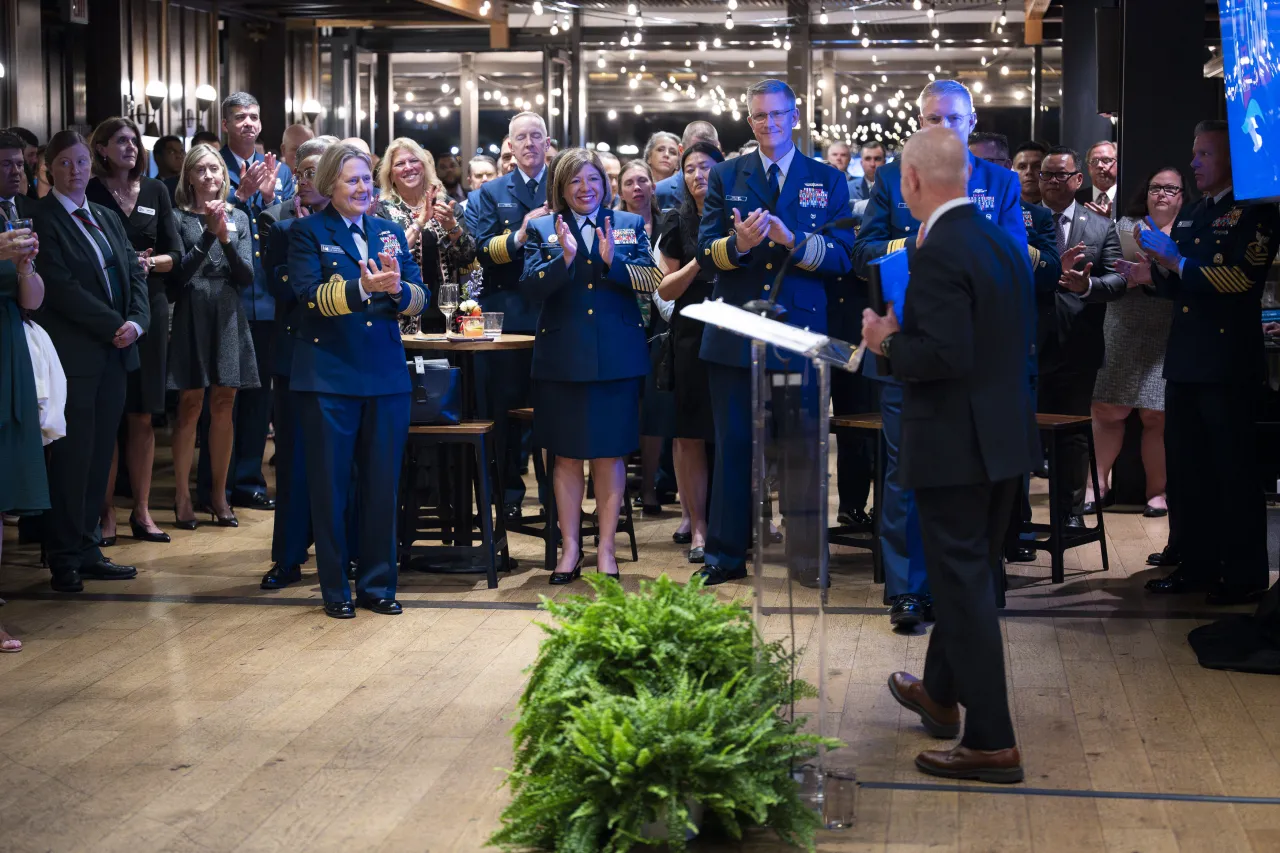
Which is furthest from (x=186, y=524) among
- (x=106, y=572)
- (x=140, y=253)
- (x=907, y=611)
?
(x=907, y=611)

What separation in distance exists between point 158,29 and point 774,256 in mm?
8479

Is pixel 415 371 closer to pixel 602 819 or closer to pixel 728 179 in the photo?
pixel 728 179

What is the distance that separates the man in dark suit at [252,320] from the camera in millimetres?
7211

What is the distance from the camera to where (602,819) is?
3.21 m

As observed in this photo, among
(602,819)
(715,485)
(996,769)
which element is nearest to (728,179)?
(715,485)

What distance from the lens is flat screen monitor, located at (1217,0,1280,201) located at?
4.99m

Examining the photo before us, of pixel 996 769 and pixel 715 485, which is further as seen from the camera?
pixel 715 485

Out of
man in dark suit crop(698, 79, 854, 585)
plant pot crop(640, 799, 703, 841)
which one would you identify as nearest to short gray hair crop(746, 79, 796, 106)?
man in dark suit crop(698, 79, 854, 585)

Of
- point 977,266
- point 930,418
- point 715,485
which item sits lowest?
point 715,485

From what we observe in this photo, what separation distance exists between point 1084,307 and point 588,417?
2633mm

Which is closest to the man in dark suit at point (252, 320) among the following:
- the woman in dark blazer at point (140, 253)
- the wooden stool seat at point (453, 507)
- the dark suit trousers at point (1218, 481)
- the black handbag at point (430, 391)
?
the woman in dark blazer at point (140, 253)

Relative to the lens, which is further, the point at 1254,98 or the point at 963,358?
the point at 1254,98

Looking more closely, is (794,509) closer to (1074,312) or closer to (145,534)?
(1074,312)

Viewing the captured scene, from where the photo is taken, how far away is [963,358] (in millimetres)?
3500
